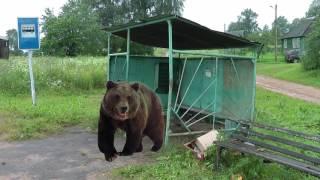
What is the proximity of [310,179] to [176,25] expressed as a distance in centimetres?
345

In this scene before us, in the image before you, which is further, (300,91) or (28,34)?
(300,91)

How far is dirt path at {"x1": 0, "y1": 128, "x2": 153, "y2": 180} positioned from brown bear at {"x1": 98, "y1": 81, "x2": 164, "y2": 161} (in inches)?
64.8

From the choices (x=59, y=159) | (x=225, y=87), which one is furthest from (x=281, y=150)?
(x=59, y=159)

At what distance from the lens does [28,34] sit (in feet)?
46.9

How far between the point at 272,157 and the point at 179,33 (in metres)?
3.90

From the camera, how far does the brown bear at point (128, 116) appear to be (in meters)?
4.87

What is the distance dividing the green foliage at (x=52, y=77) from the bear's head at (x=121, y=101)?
47.8 ft

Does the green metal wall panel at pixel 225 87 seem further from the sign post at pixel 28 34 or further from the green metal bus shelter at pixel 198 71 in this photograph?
the sign post at pixel 28 34

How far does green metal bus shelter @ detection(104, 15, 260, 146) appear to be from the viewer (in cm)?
895

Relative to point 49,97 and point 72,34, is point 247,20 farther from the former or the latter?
point 49,97

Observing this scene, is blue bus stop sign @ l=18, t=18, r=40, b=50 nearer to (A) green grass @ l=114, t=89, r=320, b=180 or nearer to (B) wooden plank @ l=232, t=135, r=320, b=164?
(A) green grass @ l=114, t=89, r=320, b=180

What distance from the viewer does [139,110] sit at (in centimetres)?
533

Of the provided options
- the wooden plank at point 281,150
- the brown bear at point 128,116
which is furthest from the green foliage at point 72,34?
the brown bear at point 128,116

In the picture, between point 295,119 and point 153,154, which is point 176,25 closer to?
point 153,154
